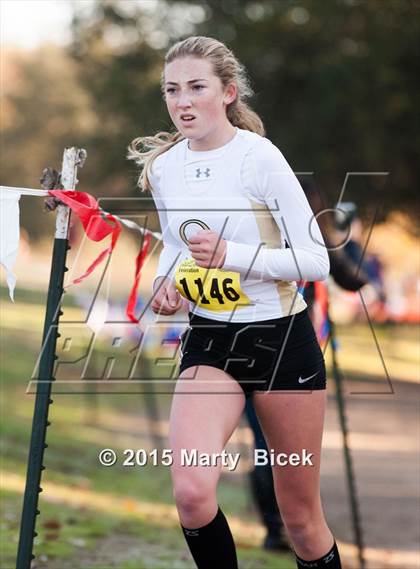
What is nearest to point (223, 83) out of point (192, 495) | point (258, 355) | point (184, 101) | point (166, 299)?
point (184, 101)

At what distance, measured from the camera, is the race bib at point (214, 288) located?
12.0ft

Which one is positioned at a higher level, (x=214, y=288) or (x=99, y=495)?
(x=214, y=288)

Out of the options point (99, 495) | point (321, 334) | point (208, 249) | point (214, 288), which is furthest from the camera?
point (99, 495)

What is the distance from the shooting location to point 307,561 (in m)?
3.84

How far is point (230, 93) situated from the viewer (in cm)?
384

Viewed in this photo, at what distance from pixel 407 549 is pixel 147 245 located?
2.69 m

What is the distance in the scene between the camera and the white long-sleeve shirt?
362cm

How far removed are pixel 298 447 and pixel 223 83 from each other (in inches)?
48.3

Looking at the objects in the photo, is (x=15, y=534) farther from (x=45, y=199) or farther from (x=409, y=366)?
(x=409, y=366)

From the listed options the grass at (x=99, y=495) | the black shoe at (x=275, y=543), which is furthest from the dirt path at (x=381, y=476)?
the grass at (x=99, y=495)

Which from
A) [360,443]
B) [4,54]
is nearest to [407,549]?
[360,443]

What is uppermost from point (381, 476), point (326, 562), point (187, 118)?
point (187, 118)

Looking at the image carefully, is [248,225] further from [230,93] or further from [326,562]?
[326,562]

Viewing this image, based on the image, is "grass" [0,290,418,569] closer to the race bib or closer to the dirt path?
the dirt path
